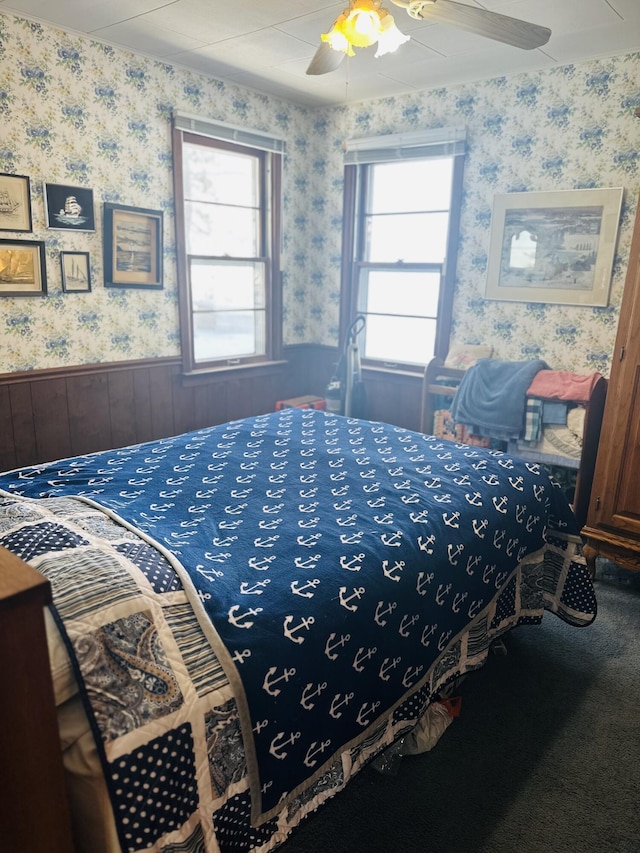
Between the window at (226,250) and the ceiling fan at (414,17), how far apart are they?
1.99m

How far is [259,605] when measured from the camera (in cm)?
142

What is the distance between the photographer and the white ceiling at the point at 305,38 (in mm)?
2725

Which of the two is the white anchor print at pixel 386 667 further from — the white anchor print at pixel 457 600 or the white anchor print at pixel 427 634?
the white anchor print at pixel 457 600

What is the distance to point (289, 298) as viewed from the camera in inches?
185

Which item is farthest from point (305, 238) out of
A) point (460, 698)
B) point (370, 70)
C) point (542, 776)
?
point (542, 776)

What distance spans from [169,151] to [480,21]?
7.40 ft

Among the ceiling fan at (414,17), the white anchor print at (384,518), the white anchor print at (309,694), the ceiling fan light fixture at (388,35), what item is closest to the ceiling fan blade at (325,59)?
the ceiling fan at (414,17)

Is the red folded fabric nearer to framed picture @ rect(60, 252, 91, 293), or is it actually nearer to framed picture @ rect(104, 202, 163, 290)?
framed picture @ rect(104, 202, 163, 290)

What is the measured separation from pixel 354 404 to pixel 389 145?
1797mm

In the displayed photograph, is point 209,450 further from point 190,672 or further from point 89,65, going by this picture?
point 89,65

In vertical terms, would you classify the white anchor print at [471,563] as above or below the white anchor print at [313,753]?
above

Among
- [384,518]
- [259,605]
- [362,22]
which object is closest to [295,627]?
[259,605]

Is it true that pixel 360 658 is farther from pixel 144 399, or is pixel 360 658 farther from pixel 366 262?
pixel 366 262

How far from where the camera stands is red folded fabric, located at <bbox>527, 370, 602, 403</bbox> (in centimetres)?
322
